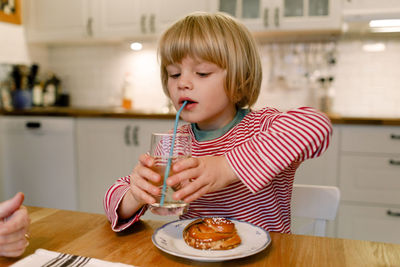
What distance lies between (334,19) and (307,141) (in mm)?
1912

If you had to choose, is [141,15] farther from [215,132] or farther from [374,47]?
[215,132]

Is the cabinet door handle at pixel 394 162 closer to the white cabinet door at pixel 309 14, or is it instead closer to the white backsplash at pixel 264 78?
the white backsplash at pixel 264 78

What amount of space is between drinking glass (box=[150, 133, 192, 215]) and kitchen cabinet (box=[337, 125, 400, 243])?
172 centimetres

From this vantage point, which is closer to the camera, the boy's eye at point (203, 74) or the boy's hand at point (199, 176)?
the boy's hand at point (199, 176)

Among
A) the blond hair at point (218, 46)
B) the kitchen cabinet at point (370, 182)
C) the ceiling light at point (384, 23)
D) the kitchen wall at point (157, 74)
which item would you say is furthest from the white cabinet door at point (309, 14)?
the blond hair at point (218, 46)

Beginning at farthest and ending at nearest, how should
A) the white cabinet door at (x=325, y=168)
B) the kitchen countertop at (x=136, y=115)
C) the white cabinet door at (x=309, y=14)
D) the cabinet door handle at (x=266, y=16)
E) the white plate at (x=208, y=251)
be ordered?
the cabinet door handle at (x=266, y=16) → the white cabinet door at (x=309, y=14) → the white cabinet door at (x=325, y=168) → the kitchen countertop at (x=136, y=115) → the white plate at (x=208, y=251)

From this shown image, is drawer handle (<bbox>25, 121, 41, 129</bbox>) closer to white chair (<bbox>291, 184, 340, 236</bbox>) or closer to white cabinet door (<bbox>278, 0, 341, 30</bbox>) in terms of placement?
white cabinet door (<bbox>278, 0, 341, 30</bbox>)

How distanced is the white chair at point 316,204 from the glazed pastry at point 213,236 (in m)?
0.40

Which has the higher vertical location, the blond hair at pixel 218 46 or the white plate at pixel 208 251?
the blond hair at pixel 218 46

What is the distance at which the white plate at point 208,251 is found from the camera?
0.57 metres

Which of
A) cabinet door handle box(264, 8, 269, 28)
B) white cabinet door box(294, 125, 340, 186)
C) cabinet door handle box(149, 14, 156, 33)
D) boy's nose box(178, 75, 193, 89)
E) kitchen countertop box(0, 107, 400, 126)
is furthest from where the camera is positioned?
cabinet door handle box(149, 14, 156, 33)

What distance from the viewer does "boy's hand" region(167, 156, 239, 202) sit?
0.60m

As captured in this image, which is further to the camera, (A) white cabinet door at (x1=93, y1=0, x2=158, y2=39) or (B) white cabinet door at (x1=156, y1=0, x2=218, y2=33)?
(A) white cabinet door at (x1=93, y1=0, x2=158, y2=39)

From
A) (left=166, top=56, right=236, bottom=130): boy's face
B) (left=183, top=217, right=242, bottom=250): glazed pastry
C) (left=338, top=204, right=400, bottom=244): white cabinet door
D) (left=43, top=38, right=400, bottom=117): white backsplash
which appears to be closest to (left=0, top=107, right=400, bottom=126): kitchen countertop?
(left=43, top=38, right=400, bottom=117): white backsplash
